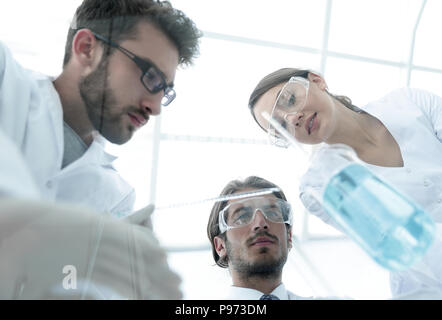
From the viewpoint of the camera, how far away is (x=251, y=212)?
1.17 metres

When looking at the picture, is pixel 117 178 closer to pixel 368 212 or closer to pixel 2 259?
pixel 2 259

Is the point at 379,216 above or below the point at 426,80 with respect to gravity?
below

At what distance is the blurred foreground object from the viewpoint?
496mm

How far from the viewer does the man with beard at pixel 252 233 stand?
3.78ft

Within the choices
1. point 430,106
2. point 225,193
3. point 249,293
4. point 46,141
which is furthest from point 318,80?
point 46,141

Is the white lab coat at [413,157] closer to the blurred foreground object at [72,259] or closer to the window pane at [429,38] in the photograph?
the window pane at [429,38]

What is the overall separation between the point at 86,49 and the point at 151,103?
0.20m

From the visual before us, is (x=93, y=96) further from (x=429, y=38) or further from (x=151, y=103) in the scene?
(x=429, y=38)

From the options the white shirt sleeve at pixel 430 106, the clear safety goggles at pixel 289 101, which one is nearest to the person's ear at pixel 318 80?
the clear safety goggles at pixel 289 101

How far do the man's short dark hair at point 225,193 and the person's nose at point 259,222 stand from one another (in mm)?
101

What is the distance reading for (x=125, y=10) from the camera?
0.80 m

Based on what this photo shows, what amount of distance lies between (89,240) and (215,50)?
83 cm
